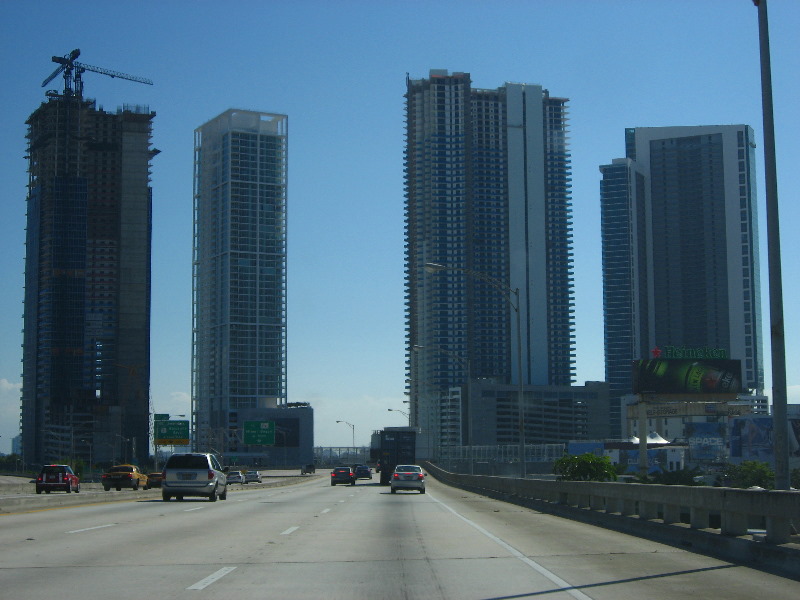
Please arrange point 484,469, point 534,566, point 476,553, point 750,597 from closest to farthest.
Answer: point 750,597
point 534,566
point 476,553
point 484,469

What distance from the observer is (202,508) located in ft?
107

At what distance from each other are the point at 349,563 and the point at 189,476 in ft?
77.1

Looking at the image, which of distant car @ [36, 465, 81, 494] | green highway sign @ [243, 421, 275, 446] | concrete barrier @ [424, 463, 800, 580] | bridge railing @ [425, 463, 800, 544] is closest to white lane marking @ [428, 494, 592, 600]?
concrete barrier @ [424, 463, 800, 580]

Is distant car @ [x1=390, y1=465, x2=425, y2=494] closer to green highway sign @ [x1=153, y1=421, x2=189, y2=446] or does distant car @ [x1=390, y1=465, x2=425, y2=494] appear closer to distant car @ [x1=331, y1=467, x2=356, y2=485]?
distant car @ [x1=331, y1=467, x2=356, y2=485]

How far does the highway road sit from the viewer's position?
39.9 ft

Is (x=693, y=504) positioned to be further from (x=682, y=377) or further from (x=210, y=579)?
(x=682, y=377)

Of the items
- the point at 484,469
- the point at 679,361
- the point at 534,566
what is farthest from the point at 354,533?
the point at 679,361

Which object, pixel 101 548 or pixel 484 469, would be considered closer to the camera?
pixel 101 548

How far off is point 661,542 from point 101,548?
34.2ft

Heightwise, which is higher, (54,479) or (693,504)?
(693,504)

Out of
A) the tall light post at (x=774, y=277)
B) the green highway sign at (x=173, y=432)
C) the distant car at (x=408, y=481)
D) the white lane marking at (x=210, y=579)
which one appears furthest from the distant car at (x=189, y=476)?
the green highway sign at (x=173, y=432)

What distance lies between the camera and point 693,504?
58.6 ft

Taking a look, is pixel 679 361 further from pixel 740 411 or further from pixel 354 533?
pixel 354 533

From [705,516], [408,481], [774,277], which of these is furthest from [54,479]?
[774,277]
